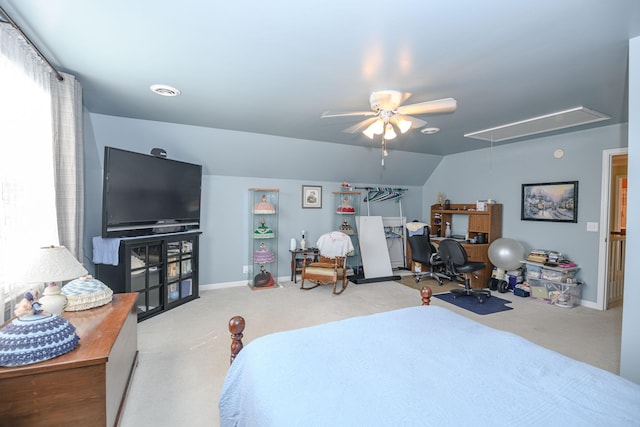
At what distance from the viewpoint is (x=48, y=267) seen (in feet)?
5.71

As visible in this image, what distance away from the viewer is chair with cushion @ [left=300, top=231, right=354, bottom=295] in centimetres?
470

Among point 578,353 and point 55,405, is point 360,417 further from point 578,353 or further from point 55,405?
point 578,353

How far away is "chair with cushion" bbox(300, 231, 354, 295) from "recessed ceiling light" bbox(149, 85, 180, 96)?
300cm

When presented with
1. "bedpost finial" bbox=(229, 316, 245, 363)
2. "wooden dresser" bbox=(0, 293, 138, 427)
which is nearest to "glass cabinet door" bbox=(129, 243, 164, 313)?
"wooden dresser" bbox=(0, 293, 138, 427)

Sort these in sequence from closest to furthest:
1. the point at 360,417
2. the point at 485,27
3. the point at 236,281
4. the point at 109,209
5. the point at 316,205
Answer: the point at 360,417
the point at 485,27
the point at 109,209
the point at 236,281
the point at 316,205

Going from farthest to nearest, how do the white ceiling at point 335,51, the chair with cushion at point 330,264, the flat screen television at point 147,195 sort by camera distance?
1. the chair with cushion at point 330,264
2. the flat screen television at point 147,195
3. the white ceiling at point 335,51

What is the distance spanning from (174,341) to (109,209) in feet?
4.92

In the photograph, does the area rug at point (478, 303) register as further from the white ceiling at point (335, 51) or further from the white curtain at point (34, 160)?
the white curtain at point (34, 160)

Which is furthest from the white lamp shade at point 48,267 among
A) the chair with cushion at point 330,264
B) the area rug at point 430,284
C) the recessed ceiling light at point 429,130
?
the area rug at point 430,284

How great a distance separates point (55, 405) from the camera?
4.70 feet

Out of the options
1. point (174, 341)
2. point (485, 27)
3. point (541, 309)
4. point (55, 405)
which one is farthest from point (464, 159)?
point (55, 405)

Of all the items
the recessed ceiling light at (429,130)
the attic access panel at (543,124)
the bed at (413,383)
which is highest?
the attic access panel at (543,124)

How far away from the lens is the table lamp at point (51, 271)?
1.70 meters

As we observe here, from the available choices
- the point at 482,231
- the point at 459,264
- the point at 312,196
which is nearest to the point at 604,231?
the point at 482,231
